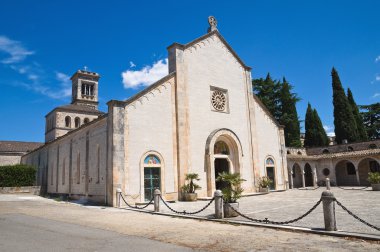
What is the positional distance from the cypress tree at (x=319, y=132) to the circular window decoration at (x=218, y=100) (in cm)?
2610

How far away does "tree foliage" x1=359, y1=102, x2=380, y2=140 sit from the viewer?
2009 inches

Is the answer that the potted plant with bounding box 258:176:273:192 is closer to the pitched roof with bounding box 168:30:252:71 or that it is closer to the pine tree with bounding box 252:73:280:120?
the pitched roof with bounding box 168:30:252:71

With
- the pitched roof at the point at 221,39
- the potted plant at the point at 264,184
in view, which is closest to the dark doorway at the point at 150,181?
the pitched roof at the point at 221,39

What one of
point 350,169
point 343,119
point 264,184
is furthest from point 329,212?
point 343,119

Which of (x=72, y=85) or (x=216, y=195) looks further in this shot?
(x=72, y=85)

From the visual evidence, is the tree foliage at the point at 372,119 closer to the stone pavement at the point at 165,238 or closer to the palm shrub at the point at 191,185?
the palm shrub at the point at 191,185

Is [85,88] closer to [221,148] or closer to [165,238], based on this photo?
[221,148]

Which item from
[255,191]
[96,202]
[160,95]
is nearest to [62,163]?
[96,202]

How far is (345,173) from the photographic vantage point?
37031 millimetres

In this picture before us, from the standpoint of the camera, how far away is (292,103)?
46.6 meters

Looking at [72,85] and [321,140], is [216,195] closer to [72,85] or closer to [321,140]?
[321,140]

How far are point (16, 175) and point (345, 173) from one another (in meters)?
37.7

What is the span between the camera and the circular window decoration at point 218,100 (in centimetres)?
2394

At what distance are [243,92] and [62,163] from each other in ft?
58.8
